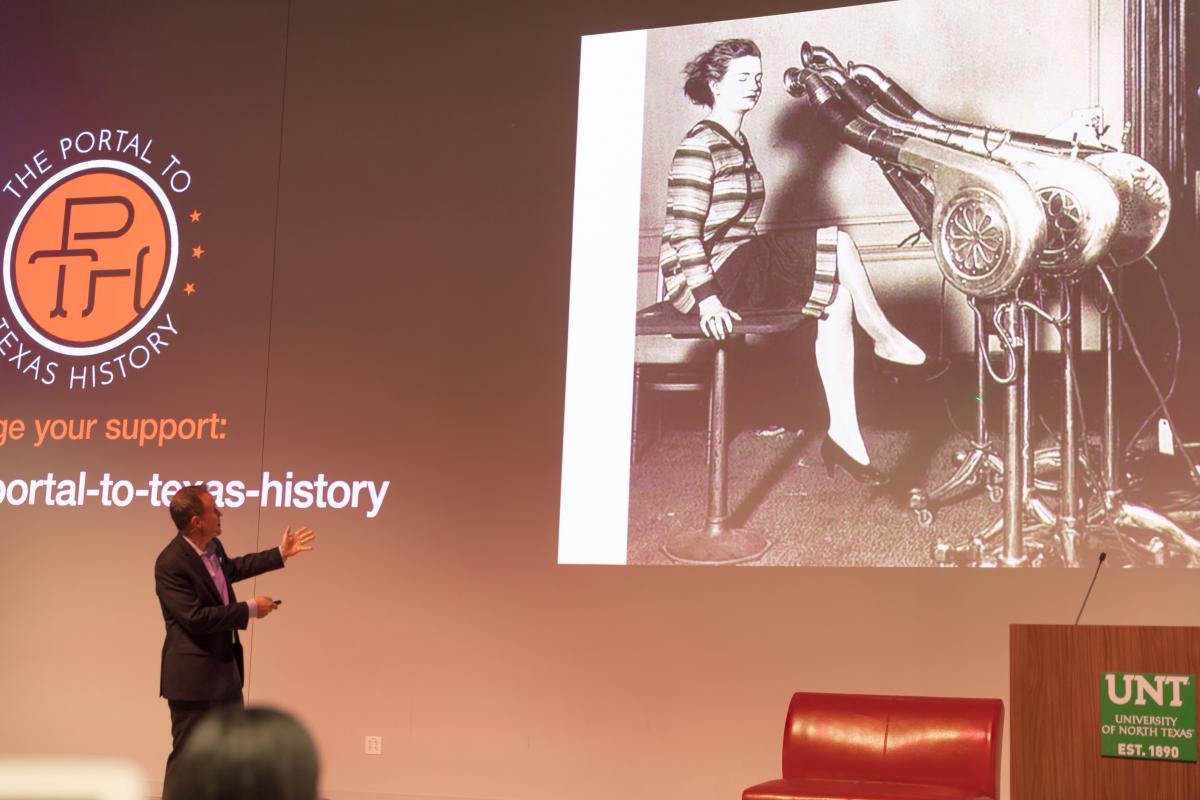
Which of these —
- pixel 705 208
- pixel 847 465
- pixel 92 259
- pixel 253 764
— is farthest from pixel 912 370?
pixel 253 764

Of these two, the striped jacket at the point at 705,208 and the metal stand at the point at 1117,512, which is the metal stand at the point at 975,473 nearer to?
the metal stand at the point at 1117,512

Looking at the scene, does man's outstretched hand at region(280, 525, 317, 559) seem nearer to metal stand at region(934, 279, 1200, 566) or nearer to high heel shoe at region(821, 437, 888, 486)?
high heel shoe at region(821, 437, 888, 486)

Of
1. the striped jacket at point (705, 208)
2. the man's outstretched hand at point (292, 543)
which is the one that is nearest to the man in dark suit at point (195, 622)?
the man's outstretched hand at point (292, 543)

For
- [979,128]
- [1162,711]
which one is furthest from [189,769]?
[979,128]

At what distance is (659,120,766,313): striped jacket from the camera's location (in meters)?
5.96

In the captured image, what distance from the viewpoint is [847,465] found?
5656mm

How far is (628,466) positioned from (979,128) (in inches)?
80.8

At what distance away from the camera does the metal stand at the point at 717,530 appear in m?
5.80

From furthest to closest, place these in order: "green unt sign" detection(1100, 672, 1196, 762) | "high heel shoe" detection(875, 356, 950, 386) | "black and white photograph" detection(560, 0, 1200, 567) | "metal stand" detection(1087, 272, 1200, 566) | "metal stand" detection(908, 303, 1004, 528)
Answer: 1. "high heel shoe" detection(875, 356, 950, 386)
2. "metal stand" detection(908, 303, 1004, 528)
3. "black and white photograph" detection(560, 0, 1200, 567)
4. "metal stand" detection(1087, 272, 1200, 566)
5. "green unt sign" detection(1100, 672, 1196, 762)

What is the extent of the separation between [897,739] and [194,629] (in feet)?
7.98

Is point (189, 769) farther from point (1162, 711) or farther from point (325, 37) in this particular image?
point (325, 37)

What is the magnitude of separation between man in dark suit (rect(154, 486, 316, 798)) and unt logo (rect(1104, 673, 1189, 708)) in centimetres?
279

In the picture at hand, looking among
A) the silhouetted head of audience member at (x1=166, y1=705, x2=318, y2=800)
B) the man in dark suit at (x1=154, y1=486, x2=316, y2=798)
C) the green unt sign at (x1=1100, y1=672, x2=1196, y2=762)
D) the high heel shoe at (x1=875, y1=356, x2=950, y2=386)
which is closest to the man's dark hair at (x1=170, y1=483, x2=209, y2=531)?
the man in dark suit at (x1=154, y1=486, x2=316, y2=798)

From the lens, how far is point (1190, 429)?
5.18 m
